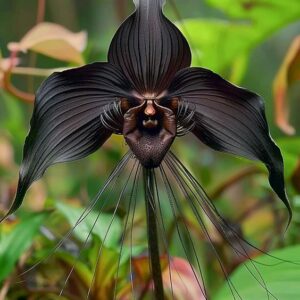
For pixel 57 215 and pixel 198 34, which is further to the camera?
Result: pixel 198 34

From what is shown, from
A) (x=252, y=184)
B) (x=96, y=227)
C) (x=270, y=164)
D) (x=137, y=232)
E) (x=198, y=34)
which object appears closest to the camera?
(x=270, y=164)

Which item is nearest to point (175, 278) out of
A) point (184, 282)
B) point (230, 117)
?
point (184, 282)

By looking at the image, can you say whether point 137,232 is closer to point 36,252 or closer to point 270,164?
point 36,252

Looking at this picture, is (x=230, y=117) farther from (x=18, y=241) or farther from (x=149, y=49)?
(x=18, y=241)

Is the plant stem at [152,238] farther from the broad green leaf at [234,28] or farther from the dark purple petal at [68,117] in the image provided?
the broad green leaf at [234,28]

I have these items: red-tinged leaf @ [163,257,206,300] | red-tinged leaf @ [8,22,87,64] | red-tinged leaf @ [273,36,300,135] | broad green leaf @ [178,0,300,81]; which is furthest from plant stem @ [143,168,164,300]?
broad green leaf @ [178,0,300,81]

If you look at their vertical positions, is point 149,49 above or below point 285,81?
above

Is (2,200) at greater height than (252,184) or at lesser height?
greater

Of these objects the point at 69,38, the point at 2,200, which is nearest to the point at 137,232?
the point at 2,200
